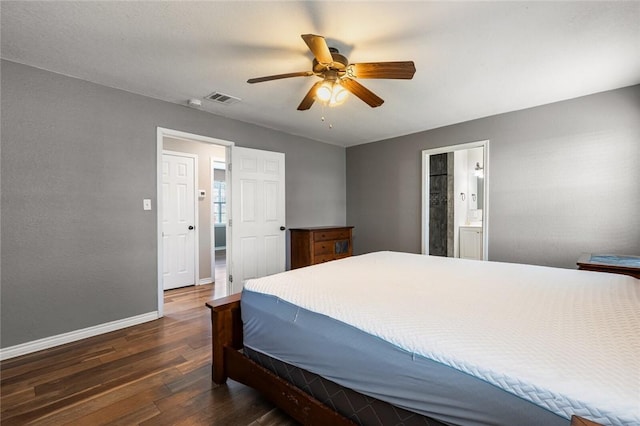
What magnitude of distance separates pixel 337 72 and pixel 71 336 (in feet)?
10.5

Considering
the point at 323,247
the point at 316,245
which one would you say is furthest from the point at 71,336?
the point at 323,247

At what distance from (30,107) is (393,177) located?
169 inches

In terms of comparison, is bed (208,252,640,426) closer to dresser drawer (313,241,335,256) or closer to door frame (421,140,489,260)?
door frame (421,140,489,260)

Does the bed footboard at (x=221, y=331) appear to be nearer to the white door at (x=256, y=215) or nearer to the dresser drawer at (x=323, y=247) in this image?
the white door at (x=256, y=215)

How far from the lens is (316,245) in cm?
407

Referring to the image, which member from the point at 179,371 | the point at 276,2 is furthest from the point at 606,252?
the point at 179,371

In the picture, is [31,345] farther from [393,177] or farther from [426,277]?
[393,177]

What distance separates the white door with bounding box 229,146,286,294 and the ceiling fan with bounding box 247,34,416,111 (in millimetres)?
1687

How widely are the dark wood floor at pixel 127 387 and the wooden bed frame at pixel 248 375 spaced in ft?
0.42

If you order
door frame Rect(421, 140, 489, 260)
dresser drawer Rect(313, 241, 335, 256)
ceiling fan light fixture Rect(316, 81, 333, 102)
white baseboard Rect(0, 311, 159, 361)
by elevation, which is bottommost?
white baseboard Rect(0, 311, 159, 361)

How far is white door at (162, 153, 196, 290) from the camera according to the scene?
4113 mm

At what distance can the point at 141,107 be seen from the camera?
2889 millimetres

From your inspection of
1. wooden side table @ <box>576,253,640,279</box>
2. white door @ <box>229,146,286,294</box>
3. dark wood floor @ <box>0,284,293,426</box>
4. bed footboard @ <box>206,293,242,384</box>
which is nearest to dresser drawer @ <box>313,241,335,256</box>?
white door @ <box>229,146,286,294</box>

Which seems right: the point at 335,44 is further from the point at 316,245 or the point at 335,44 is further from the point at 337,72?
the point at 316,245
